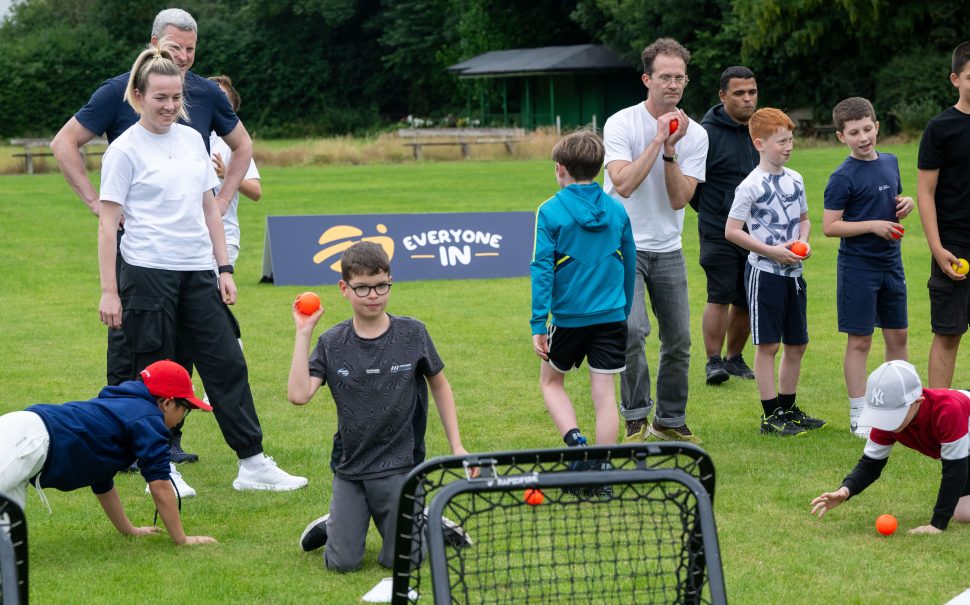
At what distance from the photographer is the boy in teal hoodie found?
19.5 feet

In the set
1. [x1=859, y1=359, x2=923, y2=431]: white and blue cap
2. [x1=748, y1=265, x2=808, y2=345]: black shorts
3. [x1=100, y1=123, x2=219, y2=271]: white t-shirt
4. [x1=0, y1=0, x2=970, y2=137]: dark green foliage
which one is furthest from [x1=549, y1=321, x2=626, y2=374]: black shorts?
[x1=0, y1=0, x2=970, y2=137]: dark green foliage

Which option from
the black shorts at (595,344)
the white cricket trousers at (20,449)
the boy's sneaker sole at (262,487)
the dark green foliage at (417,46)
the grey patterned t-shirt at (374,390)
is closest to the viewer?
the white cricket trousers at (20,449)

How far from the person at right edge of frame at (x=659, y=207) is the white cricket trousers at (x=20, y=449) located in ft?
10.3

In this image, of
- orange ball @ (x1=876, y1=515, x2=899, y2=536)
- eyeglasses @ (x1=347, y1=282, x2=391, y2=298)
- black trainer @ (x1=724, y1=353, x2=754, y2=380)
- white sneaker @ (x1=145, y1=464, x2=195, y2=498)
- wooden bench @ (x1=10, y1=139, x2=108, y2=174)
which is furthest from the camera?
wooden bench @ (x1=10, y1=139, x2=108, y2=174)

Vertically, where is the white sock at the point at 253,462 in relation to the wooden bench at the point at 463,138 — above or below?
above

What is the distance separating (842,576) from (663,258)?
8.44ft

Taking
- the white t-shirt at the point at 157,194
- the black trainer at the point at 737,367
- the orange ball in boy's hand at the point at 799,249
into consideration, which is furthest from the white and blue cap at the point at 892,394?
the black trainer at the point at 737,367

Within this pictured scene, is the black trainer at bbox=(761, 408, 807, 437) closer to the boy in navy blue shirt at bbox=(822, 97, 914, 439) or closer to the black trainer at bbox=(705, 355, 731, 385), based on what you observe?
the boy in navy blue shirt at bbox=(822, 97, 914, 439)

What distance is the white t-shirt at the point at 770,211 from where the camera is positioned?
7500 mm

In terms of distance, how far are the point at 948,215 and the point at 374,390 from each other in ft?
12.2

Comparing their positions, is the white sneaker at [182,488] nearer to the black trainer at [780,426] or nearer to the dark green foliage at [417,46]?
the black trainer at [780,426]

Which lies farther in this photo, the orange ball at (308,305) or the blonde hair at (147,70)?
the blonde hair at (147,70)

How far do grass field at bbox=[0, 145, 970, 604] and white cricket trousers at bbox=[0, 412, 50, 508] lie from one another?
0.42 m

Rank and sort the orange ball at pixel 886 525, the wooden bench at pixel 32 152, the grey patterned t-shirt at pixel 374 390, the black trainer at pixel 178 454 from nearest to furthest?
1. the grey patterned t-shirt at pixel 374 390
2. the orange ball at pixel 886 525
3. the black trainer at pixel 178 454
4. the wooden bench at pixel 32 152
